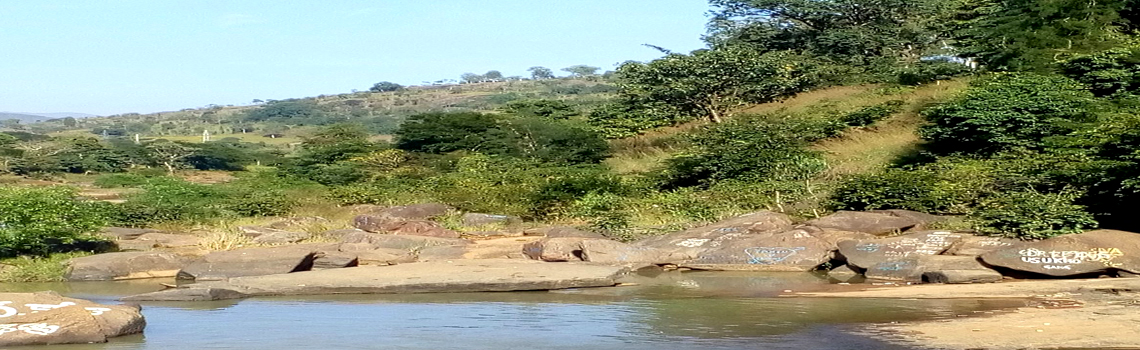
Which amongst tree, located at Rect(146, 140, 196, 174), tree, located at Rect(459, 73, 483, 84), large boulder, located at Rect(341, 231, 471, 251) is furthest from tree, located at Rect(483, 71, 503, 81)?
large boulder, located at Rect(341, 231, 471, 251)

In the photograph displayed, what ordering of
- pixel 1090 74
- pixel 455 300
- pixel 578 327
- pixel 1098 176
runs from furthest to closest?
pixel 1090 74
pixel 1098 176
pixel 455 300
pixel 578 327

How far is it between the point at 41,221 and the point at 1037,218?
13.9 meters

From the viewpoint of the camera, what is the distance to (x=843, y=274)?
15.7 meters

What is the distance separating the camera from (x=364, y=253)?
17.8 metres

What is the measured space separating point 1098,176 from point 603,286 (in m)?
7.26

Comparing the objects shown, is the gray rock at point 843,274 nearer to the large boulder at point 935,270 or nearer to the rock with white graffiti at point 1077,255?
the large boulder at point 935,270

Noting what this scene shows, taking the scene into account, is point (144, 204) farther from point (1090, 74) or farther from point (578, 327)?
point (1090, 74)

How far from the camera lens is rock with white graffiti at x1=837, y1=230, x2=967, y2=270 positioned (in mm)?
15586

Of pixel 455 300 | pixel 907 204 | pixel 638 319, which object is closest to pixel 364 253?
pixel 455 300

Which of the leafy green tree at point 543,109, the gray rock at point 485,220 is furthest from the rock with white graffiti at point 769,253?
the leafy green tree at point 543,109

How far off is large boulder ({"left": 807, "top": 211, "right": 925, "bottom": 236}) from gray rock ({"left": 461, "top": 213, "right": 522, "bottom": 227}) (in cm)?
667

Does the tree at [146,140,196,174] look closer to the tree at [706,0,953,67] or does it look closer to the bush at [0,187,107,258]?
the tree at [706,0,953,67]

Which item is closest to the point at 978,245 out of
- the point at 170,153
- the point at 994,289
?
the point at 994,289

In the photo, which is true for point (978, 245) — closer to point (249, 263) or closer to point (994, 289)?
point (994, 289)
